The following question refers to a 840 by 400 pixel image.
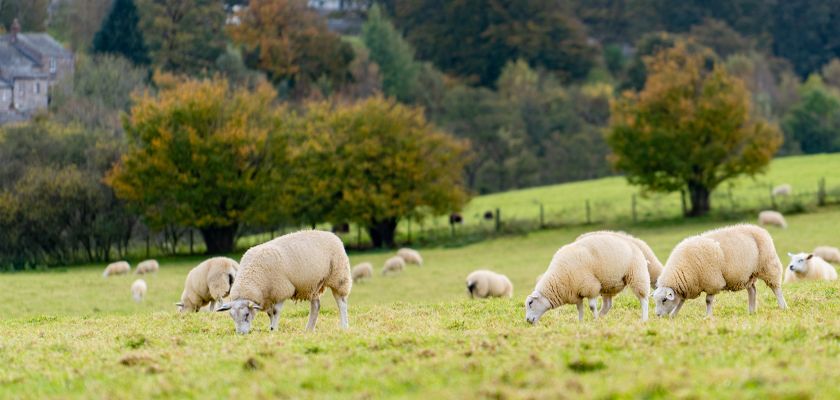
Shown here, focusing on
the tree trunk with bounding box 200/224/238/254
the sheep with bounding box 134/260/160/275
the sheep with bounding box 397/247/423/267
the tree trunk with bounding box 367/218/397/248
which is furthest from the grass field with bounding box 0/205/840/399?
the tree trunk with bounding box 367/218/397/248

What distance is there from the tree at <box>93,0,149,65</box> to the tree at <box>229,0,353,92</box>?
1402 cm

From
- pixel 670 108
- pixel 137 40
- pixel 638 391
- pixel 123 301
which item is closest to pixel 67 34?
pixel 137 40

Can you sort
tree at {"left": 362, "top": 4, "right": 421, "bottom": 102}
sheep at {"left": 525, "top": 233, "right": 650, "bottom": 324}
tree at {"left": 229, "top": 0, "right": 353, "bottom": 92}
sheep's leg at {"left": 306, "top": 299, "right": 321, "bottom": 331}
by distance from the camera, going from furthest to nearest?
tree at {"left": 362, "top": 4, "right": 421, "bottom": 102}
tree at {"left": 229, "top": 0, "right": 353, "bottom": 92}
sheep's leg at {"left": 306, "top": 299, "right": 321, "bottom": 331}
sheep at {"left": 525, "top": 233, "right": 650, "bottom": 324}

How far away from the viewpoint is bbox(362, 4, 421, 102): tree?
11919cm

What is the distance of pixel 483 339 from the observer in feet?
45.8

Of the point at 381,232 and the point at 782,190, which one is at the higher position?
the point at 782,190

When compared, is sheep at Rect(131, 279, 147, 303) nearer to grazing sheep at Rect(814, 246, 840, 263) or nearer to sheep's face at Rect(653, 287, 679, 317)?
grazing sheep at Rect(814, 246, 840, 263)

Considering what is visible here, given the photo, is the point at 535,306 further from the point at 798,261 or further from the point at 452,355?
the point at 798,261

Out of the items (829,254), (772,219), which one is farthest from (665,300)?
(772,219)

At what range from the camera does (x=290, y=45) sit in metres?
114

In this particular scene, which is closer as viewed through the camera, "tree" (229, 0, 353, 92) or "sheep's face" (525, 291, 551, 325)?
"sheep's face" (525, 291, 551, 325)

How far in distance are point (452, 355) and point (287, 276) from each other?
5.54 meters

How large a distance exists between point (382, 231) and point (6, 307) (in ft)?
98.4

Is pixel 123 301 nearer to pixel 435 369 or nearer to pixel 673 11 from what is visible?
pixel 435 369
